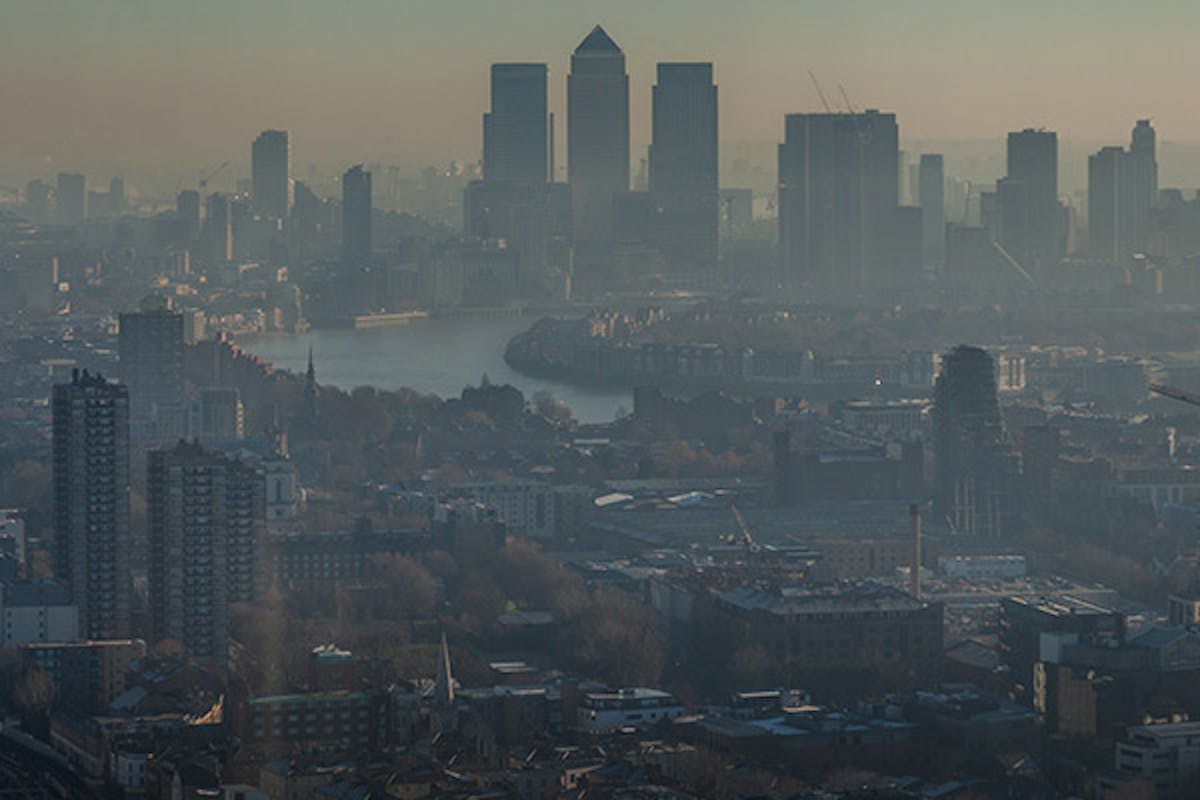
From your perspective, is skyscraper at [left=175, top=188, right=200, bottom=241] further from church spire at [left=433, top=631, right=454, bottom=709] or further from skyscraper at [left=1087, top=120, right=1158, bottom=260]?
church spire at [left=433, top=631, right=454, bottom=709]

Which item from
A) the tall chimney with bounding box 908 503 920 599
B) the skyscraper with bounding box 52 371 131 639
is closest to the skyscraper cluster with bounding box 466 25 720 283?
the tall chimney with bounding box 908 503 920 599

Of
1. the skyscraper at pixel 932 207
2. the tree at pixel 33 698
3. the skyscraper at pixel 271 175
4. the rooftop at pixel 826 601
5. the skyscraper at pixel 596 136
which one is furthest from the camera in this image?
the skyscraper at pixel 596 136

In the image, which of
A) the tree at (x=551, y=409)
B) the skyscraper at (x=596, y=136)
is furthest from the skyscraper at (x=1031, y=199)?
the tree at (x=551, y=409)

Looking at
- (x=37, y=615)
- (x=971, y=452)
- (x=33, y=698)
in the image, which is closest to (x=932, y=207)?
(x=971, y=452)

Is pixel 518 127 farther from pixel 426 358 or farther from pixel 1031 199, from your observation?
pixel 426 358

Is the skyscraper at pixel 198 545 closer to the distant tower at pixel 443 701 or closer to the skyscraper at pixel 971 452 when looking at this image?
the distant tower at pixel 443 701

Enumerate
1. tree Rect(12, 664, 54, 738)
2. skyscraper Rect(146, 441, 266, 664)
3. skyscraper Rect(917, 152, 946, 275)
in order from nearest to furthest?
tree Rect(12, 664, 54, 738) < skyscraper Rect(146, 441, 266, 664) < skyscraper Rect(917, 152, 946, 275)

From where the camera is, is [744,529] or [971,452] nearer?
[744,529]
